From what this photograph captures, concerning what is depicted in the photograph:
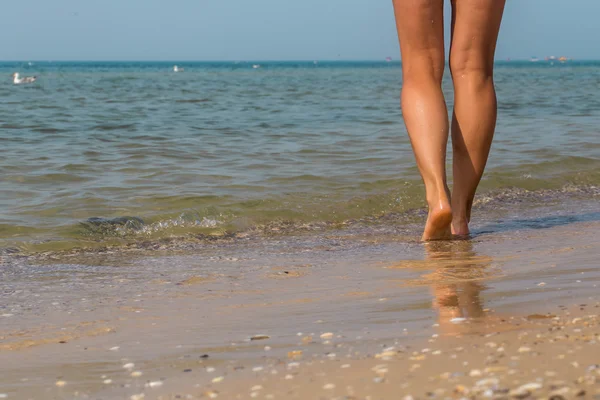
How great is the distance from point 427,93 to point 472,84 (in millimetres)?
179

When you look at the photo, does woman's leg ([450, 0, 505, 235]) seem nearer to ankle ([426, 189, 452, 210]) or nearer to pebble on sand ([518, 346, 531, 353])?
ankle ([426, 189, 452, 210])

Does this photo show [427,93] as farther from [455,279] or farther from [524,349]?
[524,349]

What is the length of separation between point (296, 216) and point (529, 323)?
251 cm

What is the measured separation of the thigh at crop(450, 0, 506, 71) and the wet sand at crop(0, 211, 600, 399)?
0.70 m

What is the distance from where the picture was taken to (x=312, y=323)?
1968mm

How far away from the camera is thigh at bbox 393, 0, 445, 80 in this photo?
2.96 meters

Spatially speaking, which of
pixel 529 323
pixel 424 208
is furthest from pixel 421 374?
pixel 424 208

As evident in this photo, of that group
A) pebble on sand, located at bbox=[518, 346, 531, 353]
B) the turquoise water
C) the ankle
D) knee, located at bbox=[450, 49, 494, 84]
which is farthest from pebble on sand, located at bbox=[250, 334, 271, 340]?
the turquoise water

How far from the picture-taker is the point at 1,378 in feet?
5.52

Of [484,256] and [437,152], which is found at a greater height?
[437,152]

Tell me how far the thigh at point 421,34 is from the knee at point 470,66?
2.3 inches

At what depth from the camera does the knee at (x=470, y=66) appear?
3031 mm

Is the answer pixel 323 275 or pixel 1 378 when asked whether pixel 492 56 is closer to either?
pixel 323 275

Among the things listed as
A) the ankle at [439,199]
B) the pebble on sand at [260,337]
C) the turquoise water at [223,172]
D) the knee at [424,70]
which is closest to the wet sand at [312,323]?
the pebble on sand at [260,337]
